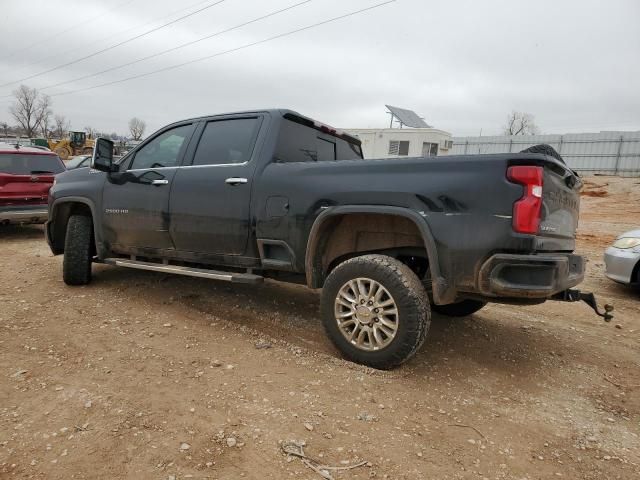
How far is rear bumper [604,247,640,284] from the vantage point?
16.9ft

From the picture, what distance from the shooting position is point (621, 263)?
5219mm

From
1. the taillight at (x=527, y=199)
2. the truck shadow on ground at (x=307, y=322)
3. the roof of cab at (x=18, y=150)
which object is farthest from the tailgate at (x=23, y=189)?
the taillight at (x=527, y=199)

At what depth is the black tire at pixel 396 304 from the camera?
108 inches

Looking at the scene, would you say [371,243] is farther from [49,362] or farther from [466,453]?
[49,362]

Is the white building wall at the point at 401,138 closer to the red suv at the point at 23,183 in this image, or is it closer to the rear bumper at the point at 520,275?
the red suv at the point at 23,183

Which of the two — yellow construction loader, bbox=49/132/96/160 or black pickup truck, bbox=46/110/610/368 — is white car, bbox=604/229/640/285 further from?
yellow construction loader, bbox=49/132/96/160

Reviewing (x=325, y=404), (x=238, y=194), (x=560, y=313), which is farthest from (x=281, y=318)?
(x=560, y=313)

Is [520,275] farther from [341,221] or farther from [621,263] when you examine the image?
[621,263]

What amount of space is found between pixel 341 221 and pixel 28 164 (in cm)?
773

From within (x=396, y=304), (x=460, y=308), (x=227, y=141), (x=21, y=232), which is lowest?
(x=21, y=232)

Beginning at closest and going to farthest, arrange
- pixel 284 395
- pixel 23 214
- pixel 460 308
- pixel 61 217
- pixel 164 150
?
1. pixel 284 395
2. pixel 460 308
3. pixel 164 150
4. pixel 61 217
5. pixel 23 214

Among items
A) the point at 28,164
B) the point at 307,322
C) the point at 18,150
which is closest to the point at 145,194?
the point at 307,322

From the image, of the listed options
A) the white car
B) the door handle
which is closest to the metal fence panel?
the white car

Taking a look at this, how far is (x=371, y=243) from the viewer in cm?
324
